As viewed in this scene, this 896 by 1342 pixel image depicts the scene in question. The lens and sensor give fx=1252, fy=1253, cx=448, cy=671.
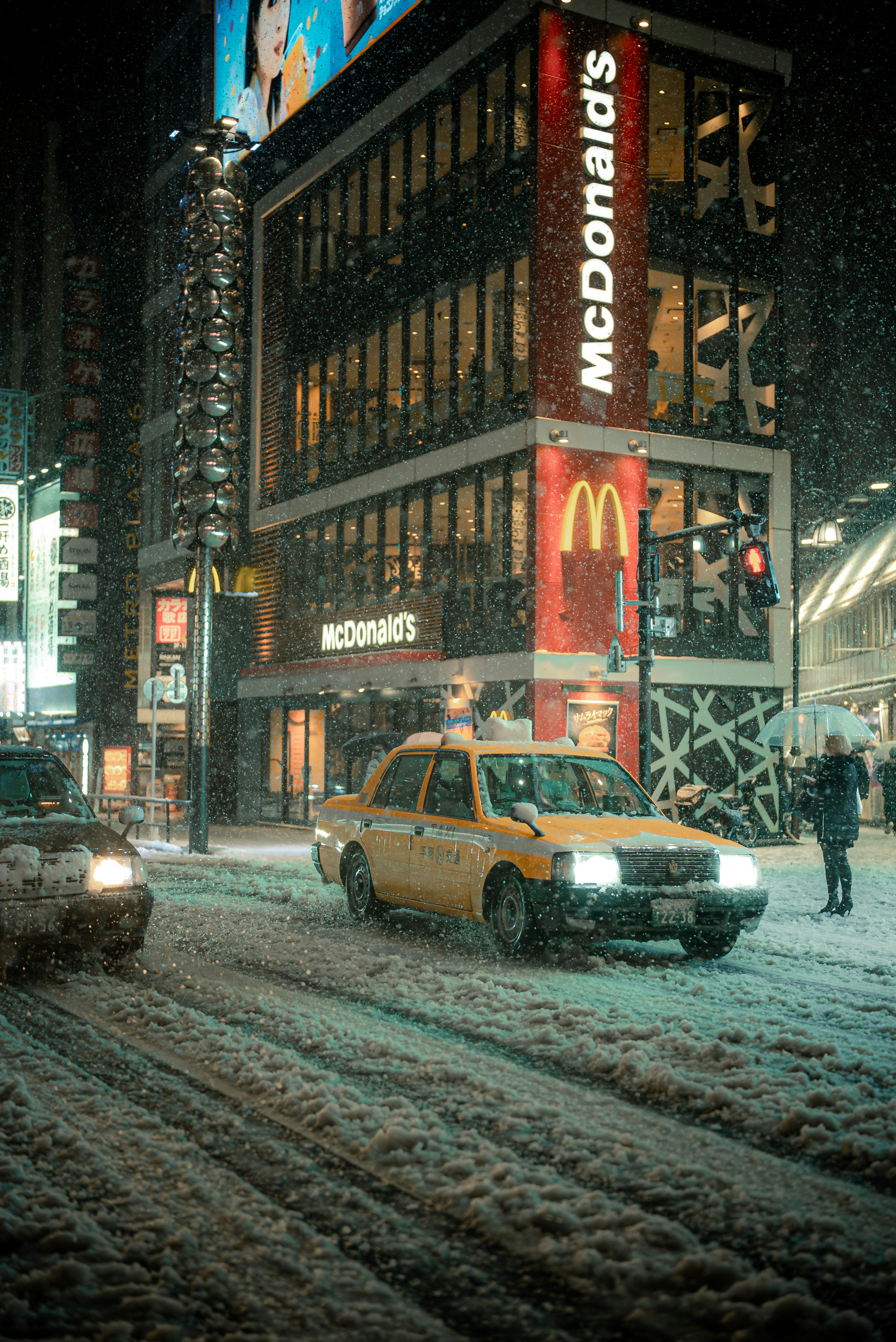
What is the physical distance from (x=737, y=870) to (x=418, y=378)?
1878 centimetres

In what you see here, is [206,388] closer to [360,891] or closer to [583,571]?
[583,571]

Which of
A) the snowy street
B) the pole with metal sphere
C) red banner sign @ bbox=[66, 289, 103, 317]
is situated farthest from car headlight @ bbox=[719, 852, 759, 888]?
red banner sign @ bbox=[66, 289, 103, 317]

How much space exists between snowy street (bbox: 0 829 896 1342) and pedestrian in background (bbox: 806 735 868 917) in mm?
3502

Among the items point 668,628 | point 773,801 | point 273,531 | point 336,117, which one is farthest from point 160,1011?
point 336,117

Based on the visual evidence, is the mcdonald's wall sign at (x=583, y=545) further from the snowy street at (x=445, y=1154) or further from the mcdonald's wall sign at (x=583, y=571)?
the snowy street at (x=445, y=1154)

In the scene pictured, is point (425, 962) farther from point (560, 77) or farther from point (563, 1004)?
point (560, 77)

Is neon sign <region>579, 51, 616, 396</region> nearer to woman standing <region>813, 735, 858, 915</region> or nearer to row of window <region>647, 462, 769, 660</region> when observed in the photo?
row of window <region>647, 462, 769, 660</region>

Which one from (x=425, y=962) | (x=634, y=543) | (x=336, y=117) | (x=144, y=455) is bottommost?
(x=425, y=962)

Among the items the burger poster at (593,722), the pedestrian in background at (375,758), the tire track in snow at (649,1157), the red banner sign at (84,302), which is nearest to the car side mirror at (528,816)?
the tire track in snow at (649,1157)

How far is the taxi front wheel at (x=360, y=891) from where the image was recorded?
37.4ft

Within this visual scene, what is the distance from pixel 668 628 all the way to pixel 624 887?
7747mm

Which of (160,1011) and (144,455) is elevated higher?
(144,455)

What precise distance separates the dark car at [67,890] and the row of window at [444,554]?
13928 mm

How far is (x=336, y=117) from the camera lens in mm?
30156
